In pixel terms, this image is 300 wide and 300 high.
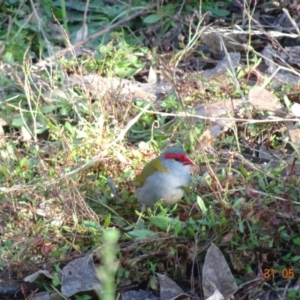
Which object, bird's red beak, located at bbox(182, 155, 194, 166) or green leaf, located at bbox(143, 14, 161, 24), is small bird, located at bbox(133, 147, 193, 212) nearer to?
bird's red beak, located at bbox(182, 155, 194, 166)

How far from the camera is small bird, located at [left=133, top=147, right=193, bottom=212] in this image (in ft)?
17.0

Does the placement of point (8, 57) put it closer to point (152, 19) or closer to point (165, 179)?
point (152, 19)

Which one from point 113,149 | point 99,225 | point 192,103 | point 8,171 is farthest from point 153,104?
point 99,225

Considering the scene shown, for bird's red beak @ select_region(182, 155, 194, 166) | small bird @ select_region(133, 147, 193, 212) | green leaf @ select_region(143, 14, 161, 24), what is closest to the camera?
small bird @ select_region(133, 147, 193, 212)

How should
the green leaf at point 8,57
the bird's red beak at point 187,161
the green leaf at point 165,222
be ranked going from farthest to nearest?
the green leaf at point 8,57
the bird's red beak at point 187,161
the green leaf at point 165,222

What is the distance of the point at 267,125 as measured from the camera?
6051mm

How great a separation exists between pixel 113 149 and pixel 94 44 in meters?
2.05

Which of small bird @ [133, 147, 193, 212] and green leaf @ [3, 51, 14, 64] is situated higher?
small bird @ [133, 147, 193, 212]

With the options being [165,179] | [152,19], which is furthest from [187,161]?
[152,19]

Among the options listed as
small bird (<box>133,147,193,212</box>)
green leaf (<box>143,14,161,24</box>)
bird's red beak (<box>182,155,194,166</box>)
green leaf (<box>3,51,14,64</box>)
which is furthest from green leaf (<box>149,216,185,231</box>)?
green leaf (<box>143,14,161,24</box>)

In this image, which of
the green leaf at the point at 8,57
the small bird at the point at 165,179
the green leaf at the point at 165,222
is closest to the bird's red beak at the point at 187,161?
the small bird at the point at 165,179

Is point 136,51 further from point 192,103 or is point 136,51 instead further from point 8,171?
point 8,171

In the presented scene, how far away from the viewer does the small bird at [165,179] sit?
17.0 feet

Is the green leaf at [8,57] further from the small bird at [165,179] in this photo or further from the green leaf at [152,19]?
the small bird at [165,179]
